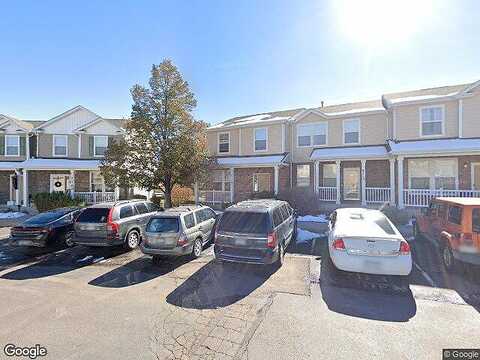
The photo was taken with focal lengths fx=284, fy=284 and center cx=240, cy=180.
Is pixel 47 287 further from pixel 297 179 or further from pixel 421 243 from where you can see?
pixel 297 179

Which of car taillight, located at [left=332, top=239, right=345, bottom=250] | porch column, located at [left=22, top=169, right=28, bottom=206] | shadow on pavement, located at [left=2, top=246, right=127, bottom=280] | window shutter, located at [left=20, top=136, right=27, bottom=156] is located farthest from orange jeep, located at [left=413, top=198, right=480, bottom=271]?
window shutter, located at [left=20, top=136, right=27, bottom=156]

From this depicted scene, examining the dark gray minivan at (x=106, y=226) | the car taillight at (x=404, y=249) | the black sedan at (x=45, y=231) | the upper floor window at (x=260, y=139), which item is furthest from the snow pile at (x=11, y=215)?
the car taillight at (x=404, y=249)

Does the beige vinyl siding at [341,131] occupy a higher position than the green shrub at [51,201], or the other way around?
the beige vinyl siding at [341,131]

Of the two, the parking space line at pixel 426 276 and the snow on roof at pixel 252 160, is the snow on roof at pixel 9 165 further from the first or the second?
the parking space line at pixel 426 276

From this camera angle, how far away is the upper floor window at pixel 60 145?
23.2 metres

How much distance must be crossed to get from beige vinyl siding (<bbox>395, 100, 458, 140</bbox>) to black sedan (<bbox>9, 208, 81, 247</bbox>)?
57.7 ft

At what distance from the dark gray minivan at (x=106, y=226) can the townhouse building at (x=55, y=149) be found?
538 inches

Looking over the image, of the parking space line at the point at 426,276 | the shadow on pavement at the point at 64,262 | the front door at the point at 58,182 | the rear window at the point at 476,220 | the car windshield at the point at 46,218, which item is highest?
the front door at the point at 58,182

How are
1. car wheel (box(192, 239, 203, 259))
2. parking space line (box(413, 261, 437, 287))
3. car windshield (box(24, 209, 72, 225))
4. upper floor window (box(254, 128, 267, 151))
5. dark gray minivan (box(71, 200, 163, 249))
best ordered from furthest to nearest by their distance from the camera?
upper floor window (box(254, 128, 267, 151)), car windshield (box(24, 209, 72, 225)), dark gray minivan (box(71, 200, 163, 249)), car wheel (box(192, 239, 203, 259)), parking space line (box(413, 261, 437, 287))

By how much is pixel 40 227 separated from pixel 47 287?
13.8ft

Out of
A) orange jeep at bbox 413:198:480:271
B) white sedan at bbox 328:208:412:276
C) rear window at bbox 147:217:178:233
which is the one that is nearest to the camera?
white sedan at bbox 328:208:412:276

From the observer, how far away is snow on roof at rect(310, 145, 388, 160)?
1642 cm

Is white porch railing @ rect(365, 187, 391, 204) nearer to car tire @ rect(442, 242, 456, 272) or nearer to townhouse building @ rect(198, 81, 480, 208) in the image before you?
townhouse building @ rect(198, 81, 480, 208)
